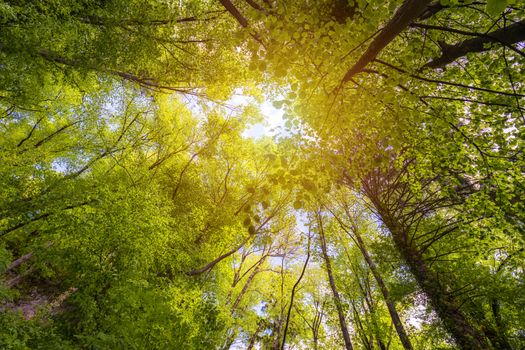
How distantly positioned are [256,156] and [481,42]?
10640 mm

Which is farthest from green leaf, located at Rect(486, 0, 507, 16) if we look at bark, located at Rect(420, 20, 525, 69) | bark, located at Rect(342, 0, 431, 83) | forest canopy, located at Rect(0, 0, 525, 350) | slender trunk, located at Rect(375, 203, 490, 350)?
slender trunk, located at Rect(375, 203, 490, 350)

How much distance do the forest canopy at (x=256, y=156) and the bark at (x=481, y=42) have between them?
0.09ft

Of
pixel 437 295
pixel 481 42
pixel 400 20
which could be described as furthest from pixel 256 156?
pixel 400 20

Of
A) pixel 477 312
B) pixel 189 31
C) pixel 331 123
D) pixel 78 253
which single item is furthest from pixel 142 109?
pixel 477 312

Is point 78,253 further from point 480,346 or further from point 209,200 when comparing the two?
point 480,346

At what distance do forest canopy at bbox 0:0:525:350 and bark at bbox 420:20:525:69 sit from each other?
3 cm

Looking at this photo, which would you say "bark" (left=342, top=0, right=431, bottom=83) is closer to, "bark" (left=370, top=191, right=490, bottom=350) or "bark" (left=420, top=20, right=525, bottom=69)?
"bark" (left=420, top=20, right=525, bottom=69)

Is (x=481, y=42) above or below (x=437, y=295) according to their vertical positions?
above

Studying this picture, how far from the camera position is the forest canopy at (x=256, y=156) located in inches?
139

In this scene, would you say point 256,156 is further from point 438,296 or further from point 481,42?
point 481,42

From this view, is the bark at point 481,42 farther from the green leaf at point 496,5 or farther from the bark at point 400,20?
the green leaf at point 496,5

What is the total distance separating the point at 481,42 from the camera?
3875 millimetres

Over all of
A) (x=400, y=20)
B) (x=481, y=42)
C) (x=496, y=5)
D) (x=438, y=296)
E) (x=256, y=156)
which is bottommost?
(x=496, y=5)

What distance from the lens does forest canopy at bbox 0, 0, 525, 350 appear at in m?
3.53
